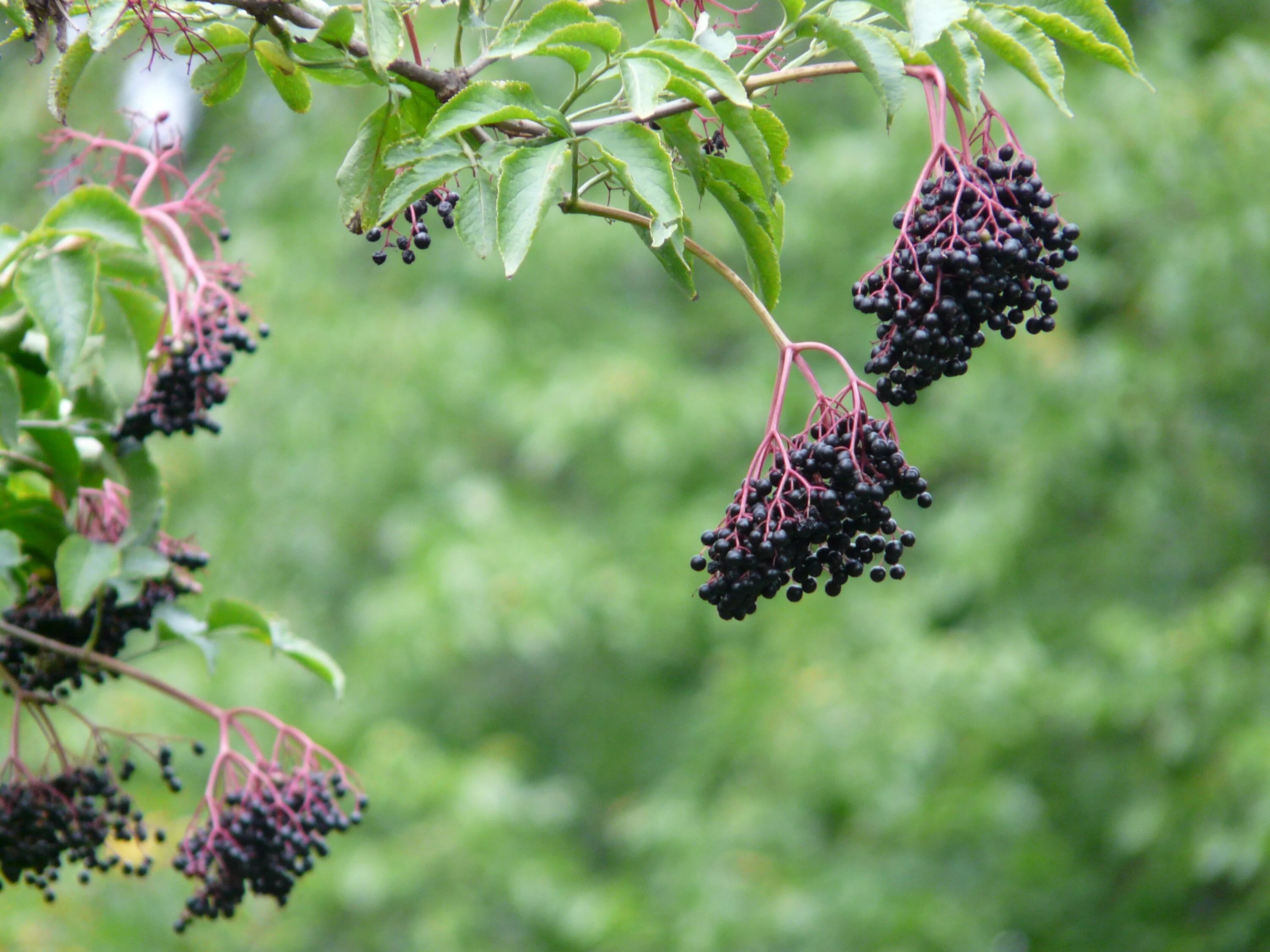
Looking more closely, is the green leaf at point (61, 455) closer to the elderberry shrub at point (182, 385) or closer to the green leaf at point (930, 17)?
the elderberry shrub at point (182, 385)

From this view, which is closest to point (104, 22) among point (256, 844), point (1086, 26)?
point (1086, 26)

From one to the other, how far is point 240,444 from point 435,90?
6.24 meters

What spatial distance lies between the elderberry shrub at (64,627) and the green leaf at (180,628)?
14 millimetres

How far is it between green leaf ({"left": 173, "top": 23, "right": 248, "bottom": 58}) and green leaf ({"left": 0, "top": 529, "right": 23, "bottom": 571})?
84cm

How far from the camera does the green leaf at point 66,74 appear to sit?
1.78 meters

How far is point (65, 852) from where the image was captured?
7.62 ft

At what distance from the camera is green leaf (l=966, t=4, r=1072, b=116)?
151 cm

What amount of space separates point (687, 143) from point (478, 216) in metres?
0.28

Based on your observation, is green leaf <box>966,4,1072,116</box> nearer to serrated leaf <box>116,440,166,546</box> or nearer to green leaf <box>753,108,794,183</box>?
green leaf <box>753,108,794,183</box>

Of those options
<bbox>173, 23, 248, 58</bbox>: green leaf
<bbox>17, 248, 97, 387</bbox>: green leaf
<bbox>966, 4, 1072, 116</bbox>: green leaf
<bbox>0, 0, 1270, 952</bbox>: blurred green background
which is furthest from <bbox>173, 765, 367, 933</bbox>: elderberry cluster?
<bbox>0, 0, 1270, 952</bbox>: blurred green background

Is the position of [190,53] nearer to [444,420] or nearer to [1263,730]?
[1263,730]

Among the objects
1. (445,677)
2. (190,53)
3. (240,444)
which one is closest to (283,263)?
(240,444)

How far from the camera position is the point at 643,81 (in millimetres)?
1438

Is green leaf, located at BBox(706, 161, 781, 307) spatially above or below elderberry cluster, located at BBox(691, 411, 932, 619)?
above
